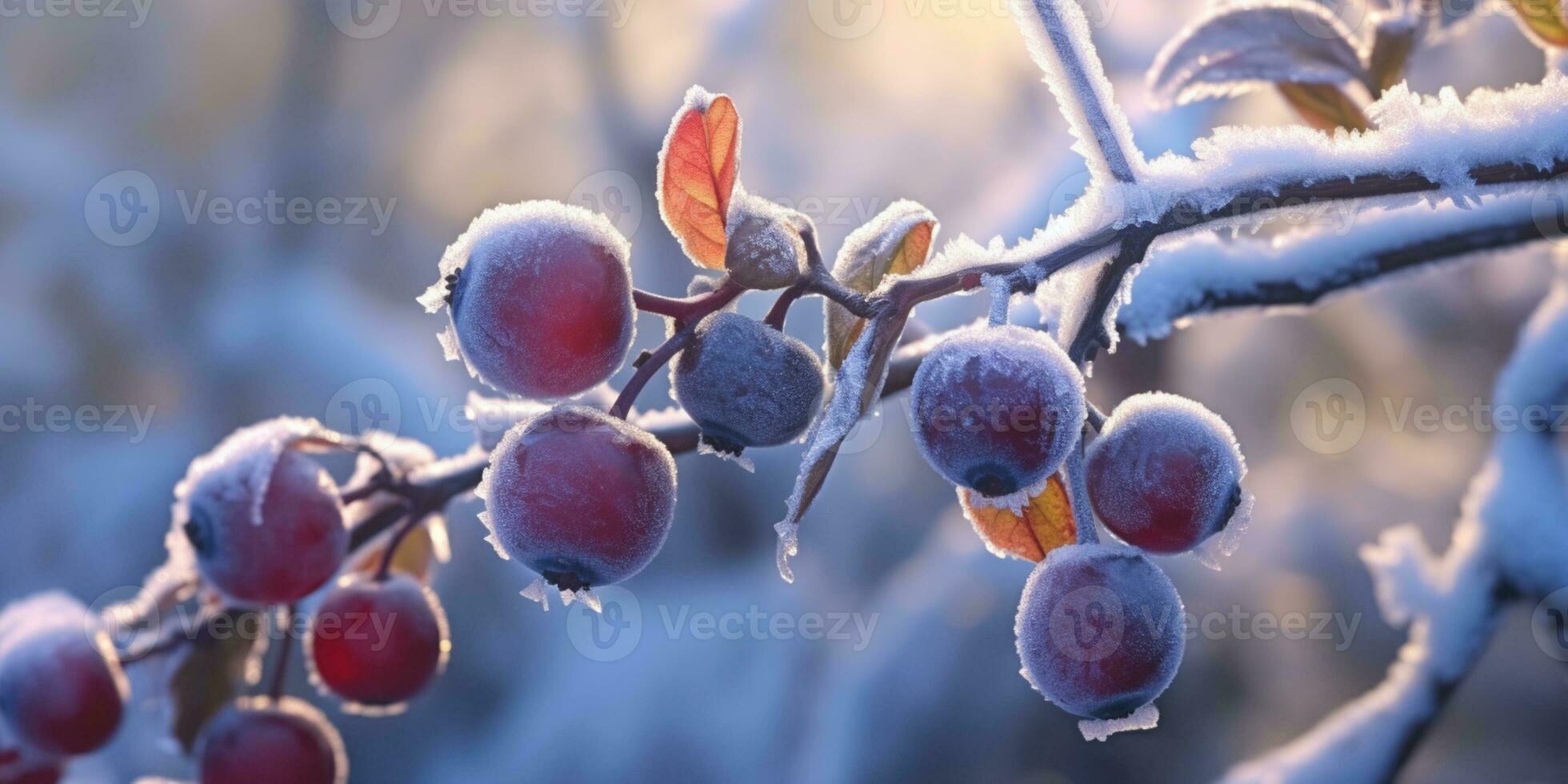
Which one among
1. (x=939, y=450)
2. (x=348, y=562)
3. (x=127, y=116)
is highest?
(x=127, y=116)

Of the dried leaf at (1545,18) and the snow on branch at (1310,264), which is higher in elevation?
the dried leaf at (1545,18)

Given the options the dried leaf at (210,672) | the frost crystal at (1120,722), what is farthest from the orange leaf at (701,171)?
the dried leaf at (210,672)

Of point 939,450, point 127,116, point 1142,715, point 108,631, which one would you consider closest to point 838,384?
point 939,450

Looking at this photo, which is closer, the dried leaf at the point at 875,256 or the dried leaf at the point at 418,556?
the dried leaf at the point at 875,256

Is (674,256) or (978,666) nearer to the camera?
(978,666)

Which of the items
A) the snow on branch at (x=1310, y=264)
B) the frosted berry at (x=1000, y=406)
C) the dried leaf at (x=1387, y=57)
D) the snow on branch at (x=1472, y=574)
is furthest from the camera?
the snow on branch at (x=1472, y=574)

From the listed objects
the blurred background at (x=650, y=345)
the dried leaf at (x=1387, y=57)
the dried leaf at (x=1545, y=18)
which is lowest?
the blurred background at (x=650, y=345)

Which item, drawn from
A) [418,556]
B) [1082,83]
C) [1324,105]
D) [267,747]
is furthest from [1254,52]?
[267,747]

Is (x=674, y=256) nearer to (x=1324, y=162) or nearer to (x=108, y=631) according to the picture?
(x=108, y=631)

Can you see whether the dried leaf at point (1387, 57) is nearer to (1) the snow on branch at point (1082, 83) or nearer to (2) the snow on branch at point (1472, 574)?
(2) the snow on branch at point (1472, 574)
